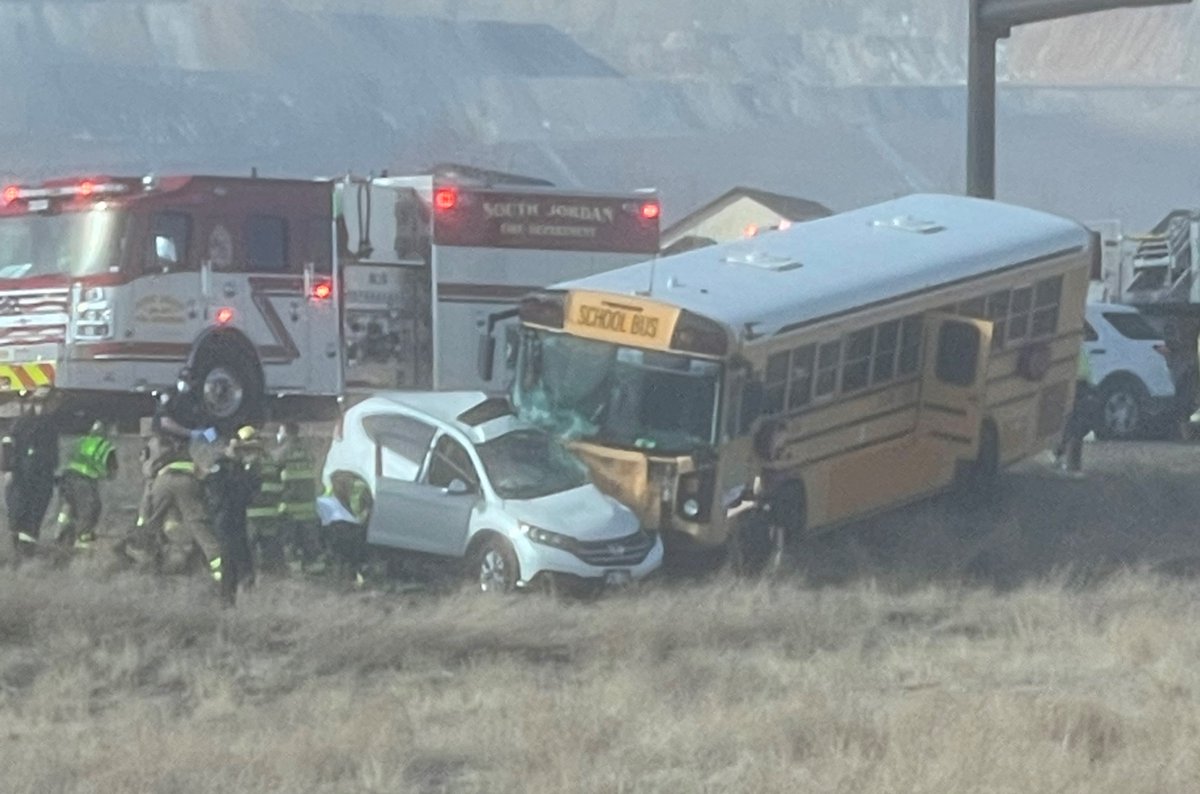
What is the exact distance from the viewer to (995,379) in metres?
24.2

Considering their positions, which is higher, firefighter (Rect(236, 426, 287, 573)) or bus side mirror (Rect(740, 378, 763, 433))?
bus side mirror (Rect(740, 378, 763, 433))

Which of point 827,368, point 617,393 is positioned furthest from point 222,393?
→ point 827,368

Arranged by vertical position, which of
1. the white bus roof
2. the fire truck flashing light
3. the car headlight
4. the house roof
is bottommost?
the car headlight

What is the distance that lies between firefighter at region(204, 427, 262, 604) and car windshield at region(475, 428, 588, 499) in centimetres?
219

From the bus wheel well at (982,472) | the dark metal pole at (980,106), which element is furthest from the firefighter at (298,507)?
the dark metal pole at (980,106)

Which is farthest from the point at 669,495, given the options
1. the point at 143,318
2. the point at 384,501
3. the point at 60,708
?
the point at 60,708

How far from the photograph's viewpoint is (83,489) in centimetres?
2072

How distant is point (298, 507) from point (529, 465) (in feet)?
6.06

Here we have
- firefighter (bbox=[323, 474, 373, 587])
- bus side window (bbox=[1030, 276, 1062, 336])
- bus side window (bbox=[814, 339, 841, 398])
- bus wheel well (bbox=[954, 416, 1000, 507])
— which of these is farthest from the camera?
bus side window (bbox=[1030, 276, 1062, 336])

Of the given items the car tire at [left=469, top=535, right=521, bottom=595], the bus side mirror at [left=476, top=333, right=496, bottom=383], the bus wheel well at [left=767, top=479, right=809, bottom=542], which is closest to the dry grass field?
the bus wheel well at [left=767, top=479, right=809, bottom=542]

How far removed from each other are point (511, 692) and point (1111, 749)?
3665mm

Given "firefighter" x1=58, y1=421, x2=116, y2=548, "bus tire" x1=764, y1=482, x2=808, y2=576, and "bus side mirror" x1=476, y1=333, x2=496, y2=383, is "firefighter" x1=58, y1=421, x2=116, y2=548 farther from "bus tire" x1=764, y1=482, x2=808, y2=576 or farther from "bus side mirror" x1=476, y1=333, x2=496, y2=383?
"bus tire" x1=764, y1=482, x2=808, y2=576

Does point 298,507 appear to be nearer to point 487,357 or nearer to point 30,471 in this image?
point 30,471

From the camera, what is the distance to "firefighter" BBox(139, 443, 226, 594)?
19.4 metres
